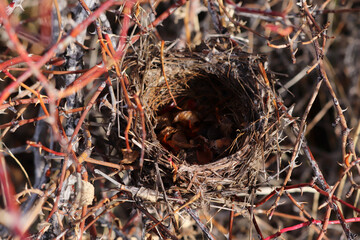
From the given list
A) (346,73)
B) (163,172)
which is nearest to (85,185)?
(163,172)

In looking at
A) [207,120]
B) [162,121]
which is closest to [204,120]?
[207,120]

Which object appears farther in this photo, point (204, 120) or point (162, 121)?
point (204, 120)

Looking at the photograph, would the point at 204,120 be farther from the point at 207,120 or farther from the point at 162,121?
the point at 162,121

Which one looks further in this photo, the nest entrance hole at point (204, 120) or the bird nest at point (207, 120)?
the nest entrance hole at point (204, 120)

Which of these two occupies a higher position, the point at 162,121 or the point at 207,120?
the point at 162,121

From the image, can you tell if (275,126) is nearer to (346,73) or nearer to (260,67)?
(260,67)

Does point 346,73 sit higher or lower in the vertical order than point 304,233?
higher
